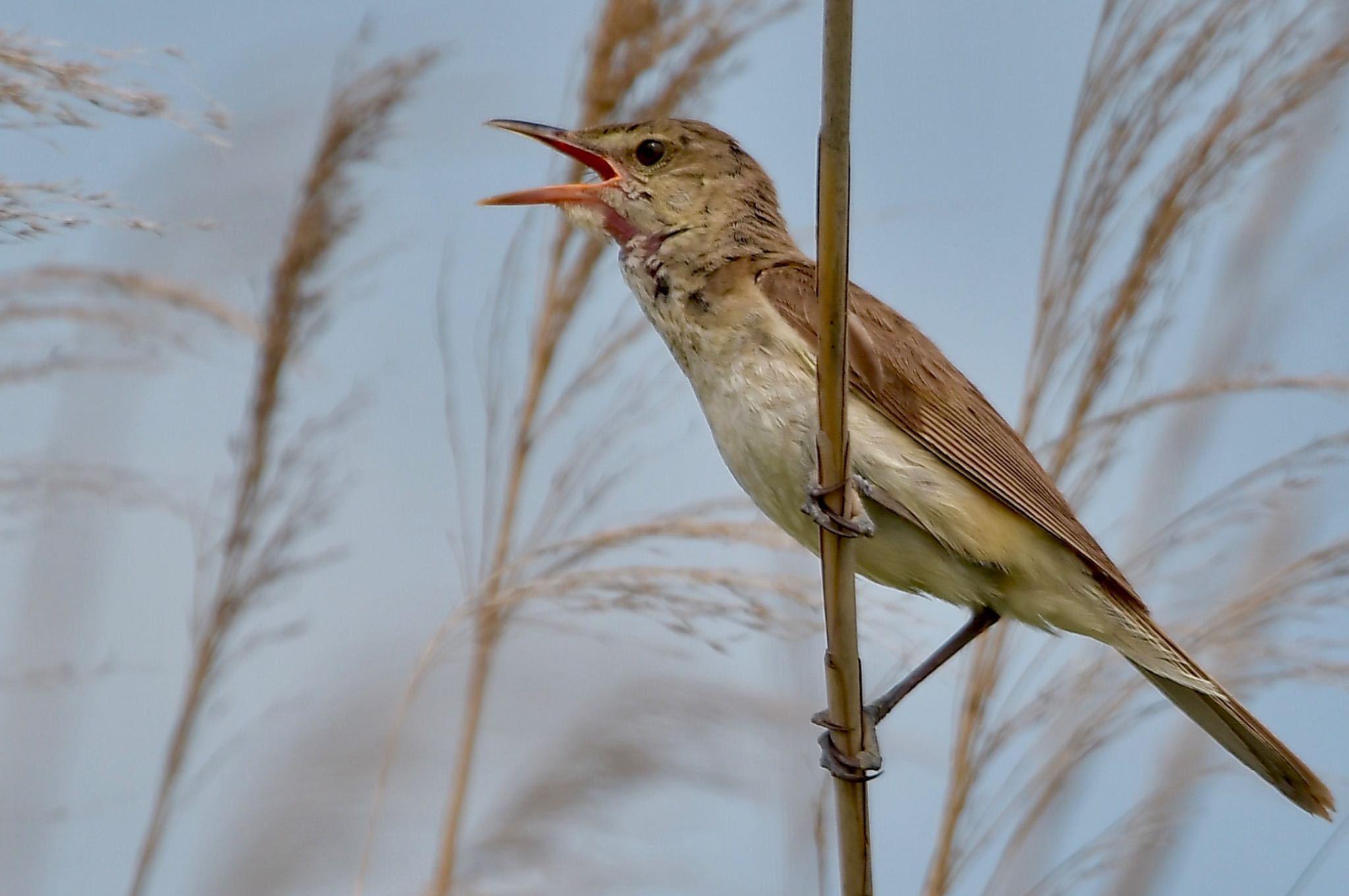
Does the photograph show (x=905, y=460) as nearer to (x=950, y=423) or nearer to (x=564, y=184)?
(x=950, y=423)

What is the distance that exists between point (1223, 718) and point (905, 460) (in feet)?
2.48

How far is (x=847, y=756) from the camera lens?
1974 mm

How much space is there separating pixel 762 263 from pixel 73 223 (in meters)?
1.29

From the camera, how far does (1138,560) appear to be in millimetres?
2701

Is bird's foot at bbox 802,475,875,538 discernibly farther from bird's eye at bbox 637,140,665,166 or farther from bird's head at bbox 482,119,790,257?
bird's eye at bbox 637,140,665,166

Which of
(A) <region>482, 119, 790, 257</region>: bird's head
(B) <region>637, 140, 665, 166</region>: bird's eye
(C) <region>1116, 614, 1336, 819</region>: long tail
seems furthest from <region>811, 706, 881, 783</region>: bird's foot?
(B) <region>637, 140, 665, 166</region>: bird's eye

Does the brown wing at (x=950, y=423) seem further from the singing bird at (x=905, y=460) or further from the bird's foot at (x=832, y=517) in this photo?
the bird's foot at (x=832, y=517)

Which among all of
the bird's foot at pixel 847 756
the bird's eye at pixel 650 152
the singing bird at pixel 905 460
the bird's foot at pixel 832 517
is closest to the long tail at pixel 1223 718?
the singing bird at pixel 905 460

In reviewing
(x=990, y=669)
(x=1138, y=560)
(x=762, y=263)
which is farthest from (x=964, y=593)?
(x=762, y=263)

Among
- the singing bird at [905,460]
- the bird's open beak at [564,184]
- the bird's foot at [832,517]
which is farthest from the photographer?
the bird's open beak at [564,184]

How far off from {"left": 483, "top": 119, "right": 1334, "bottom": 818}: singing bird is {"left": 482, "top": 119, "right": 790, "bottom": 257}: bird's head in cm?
2

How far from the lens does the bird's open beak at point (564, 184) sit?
Result: 2.84m

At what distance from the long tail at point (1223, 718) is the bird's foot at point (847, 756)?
0.56 metres

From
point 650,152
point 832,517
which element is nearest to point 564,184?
point 650,152
